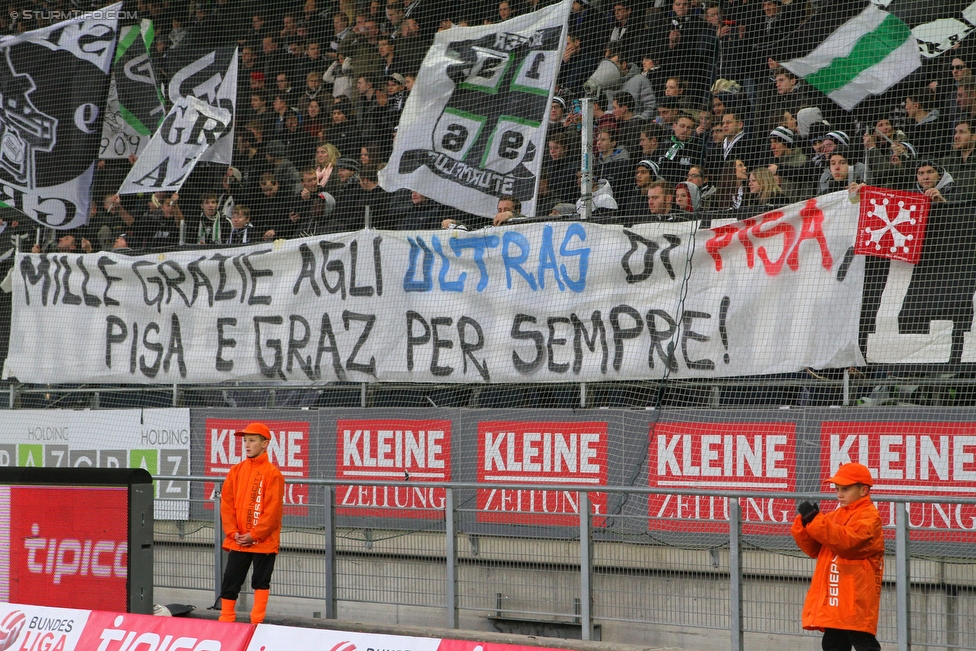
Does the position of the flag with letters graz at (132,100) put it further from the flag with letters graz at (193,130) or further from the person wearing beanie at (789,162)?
the person wearing beanie at (789,162)

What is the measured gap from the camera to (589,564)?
8.23 m

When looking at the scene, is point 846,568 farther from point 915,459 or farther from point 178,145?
point 178,145

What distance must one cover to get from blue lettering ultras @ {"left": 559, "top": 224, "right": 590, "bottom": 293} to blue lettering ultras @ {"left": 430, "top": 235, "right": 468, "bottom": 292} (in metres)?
0.99

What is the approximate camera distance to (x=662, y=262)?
9.52 m

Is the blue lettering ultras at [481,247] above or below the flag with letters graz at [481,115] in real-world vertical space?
below

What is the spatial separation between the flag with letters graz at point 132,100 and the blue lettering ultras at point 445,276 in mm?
4515

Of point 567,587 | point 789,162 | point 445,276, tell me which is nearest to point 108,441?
point 445,276

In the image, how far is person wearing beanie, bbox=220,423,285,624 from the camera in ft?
26.9

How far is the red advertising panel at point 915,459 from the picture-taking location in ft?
26.1

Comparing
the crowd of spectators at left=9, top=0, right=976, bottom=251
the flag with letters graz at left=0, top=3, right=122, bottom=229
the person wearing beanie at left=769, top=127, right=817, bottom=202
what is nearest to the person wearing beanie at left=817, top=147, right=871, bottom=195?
the crowd of spectators at left=9, top=0, right=976, bottom=251

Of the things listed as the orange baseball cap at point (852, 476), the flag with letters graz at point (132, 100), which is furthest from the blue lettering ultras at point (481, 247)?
the flag with letters graz at point (132, 100)

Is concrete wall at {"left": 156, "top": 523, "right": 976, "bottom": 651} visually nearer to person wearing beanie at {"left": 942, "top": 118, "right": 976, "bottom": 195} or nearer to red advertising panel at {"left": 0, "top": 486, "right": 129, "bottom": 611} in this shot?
red advertising panel at {"left": 0, "top": 486, "right": 129, "bottom": 611}

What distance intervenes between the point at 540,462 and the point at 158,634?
3892 mm

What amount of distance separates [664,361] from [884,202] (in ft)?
6.95
